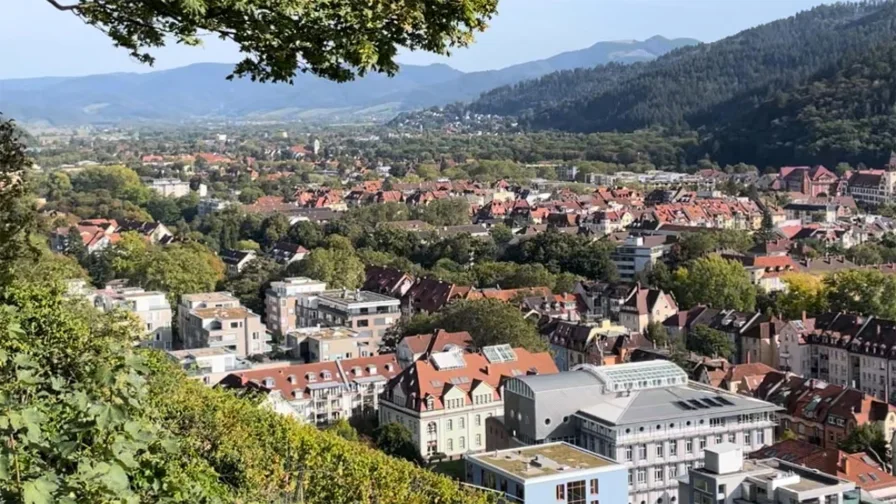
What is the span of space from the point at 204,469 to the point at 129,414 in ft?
11.1

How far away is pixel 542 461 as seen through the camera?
48.7 ft

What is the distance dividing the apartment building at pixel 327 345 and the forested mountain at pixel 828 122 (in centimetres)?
5028

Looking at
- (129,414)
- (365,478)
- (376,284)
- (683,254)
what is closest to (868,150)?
(683,254)

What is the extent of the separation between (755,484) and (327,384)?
9362 mm

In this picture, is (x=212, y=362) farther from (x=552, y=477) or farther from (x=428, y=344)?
(x=552, y=477)

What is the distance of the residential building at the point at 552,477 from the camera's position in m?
13.9

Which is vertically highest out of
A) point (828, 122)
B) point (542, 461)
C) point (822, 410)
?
point (828, 122)

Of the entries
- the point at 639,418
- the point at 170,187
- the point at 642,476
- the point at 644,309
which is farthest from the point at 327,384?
the point at 170,187

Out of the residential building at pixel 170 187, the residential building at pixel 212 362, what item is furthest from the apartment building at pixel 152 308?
the residential building at pixel 170 187

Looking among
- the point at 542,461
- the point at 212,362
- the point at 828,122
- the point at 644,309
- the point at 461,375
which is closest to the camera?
the point at 542,461

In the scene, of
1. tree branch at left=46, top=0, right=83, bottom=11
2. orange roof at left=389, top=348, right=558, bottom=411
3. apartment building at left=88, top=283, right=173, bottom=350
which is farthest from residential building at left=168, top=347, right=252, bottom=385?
tree branch at left=46, top=0, right=83, bottom=11

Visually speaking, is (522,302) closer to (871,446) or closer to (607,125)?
(871,446)

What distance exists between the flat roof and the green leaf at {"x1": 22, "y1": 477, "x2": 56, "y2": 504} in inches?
441

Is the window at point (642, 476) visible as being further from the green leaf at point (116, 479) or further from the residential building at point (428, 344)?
the green leaf at point (116, 479)
